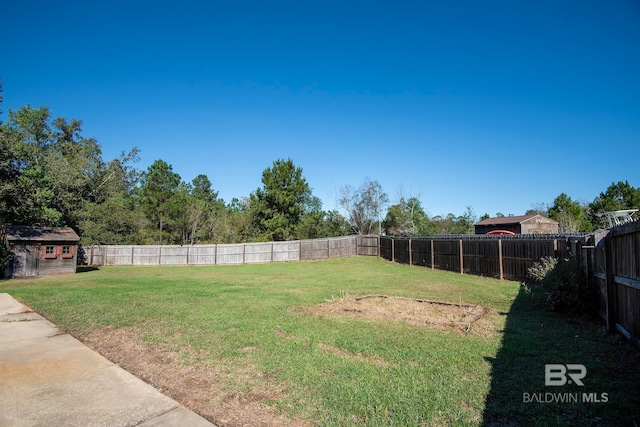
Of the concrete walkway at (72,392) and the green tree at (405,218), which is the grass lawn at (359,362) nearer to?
the concrete walkway at (72,392)

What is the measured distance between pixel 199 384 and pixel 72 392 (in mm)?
1296

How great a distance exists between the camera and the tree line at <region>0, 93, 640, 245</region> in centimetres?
1891

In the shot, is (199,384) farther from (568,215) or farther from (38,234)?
(568,215)

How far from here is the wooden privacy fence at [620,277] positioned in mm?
4424

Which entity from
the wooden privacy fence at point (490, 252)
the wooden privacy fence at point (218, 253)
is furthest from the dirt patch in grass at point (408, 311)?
the wooden privacy fence at point (218, 253)

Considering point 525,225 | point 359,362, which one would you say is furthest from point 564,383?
point 525,225

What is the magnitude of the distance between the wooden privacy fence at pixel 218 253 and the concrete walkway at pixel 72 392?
70.3ft

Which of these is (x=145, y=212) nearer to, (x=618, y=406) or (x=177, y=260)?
(x=177, y=260)

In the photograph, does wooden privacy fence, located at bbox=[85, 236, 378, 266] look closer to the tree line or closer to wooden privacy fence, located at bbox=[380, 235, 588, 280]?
the tree line

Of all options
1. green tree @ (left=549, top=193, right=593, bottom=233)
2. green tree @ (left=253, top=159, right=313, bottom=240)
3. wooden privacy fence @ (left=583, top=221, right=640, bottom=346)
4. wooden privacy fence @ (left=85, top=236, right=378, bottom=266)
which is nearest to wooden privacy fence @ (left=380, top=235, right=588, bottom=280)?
wooden privacy fence @ (left=583, top=221, right=640, bottom=346)

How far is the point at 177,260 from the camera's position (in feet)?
86.3

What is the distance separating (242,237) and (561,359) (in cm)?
3701

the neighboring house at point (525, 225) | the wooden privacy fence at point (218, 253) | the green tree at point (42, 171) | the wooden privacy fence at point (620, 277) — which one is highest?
the green tree at point (42, 171)

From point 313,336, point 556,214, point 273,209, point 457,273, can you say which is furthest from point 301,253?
point 556,214
